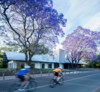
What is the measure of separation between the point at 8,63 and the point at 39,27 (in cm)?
1460

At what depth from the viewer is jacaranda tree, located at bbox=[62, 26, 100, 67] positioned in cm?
3397

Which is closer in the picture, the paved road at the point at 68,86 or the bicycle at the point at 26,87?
the bicycle at the point at 26,87

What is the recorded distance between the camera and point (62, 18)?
21.4 meters

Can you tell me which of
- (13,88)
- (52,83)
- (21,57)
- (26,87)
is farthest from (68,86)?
(21,57)

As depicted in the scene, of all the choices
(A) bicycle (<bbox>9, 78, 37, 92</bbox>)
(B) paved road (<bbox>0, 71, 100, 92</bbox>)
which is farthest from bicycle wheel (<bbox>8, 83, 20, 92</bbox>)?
(B) paved road (<bbox>0, 71, 100, 92</bbox>)

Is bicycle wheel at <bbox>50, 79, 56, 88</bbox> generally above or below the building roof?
below

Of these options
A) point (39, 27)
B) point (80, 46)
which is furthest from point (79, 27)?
point (39, 27)

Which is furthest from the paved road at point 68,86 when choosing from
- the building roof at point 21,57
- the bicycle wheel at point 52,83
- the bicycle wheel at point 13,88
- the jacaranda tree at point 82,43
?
the jacaranda tree at point 82,43

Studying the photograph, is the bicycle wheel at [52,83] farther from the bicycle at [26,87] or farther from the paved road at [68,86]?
the bicycle at [26,87]

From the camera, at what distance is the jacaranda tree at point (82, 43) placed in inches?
1337

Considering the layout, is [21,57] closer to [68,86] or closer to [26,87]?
[68,86]

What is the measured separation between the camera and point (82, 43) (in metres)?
34.5

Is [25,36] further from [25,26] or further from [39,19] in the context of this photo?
[39,19]

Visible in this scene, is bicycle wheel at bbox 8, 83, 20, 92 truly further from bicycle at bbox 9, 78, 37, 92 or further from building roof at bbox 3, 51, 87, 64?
building roof at bbox 3, 51, 87, 64
